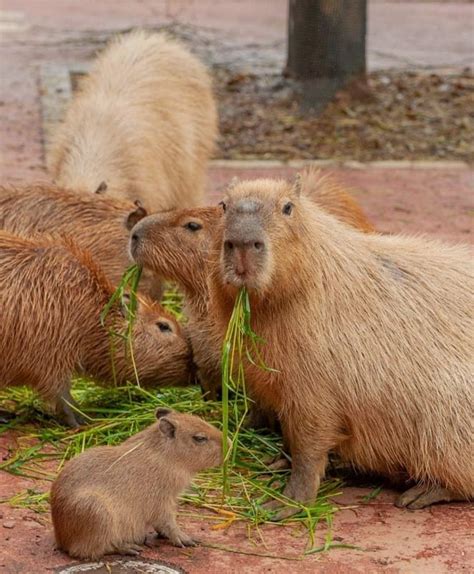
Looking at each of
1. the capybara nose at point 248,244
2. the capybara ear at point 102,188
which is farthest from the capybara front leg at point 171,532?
the capybara ear at point 102,188

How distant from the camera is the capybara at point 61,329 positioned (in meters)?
5.77

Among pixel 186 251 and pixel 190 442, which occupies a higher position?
pixel 186 251

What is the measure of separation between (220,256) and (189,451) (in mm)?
702

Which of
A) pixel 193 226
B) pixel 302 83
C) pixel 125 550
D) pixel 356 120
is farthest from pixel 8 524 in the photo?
pixel 302 83

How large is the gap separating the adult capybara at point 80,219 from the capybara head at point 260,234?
77.1 inches

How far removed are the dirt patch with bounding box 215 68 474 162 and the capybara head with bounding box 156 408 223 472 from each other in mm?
5986

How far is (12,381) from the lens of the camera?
5.83 metres

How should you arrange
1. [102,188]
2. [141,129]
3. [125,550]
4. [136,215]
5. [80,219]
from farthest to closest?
1. [141,129]
2. [102,188]
3. [80,219]
4. [136,215]
5. [125,550]

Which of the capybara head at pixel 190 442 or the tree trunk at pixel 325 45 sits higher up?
the tree trunk at pixel 325 45

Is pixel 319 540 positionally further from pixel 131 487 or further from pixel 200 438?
pixel 131 487

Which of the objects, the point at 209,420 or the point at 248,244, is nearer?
the point at 248,244

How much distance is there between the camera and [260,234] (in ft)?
15.5

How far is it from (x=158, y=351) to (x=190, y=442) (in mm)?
1287

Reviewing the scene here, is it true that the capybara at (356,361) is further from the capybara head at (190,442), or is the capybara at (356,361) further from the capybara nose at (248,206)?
the capybara head at (190,442)
